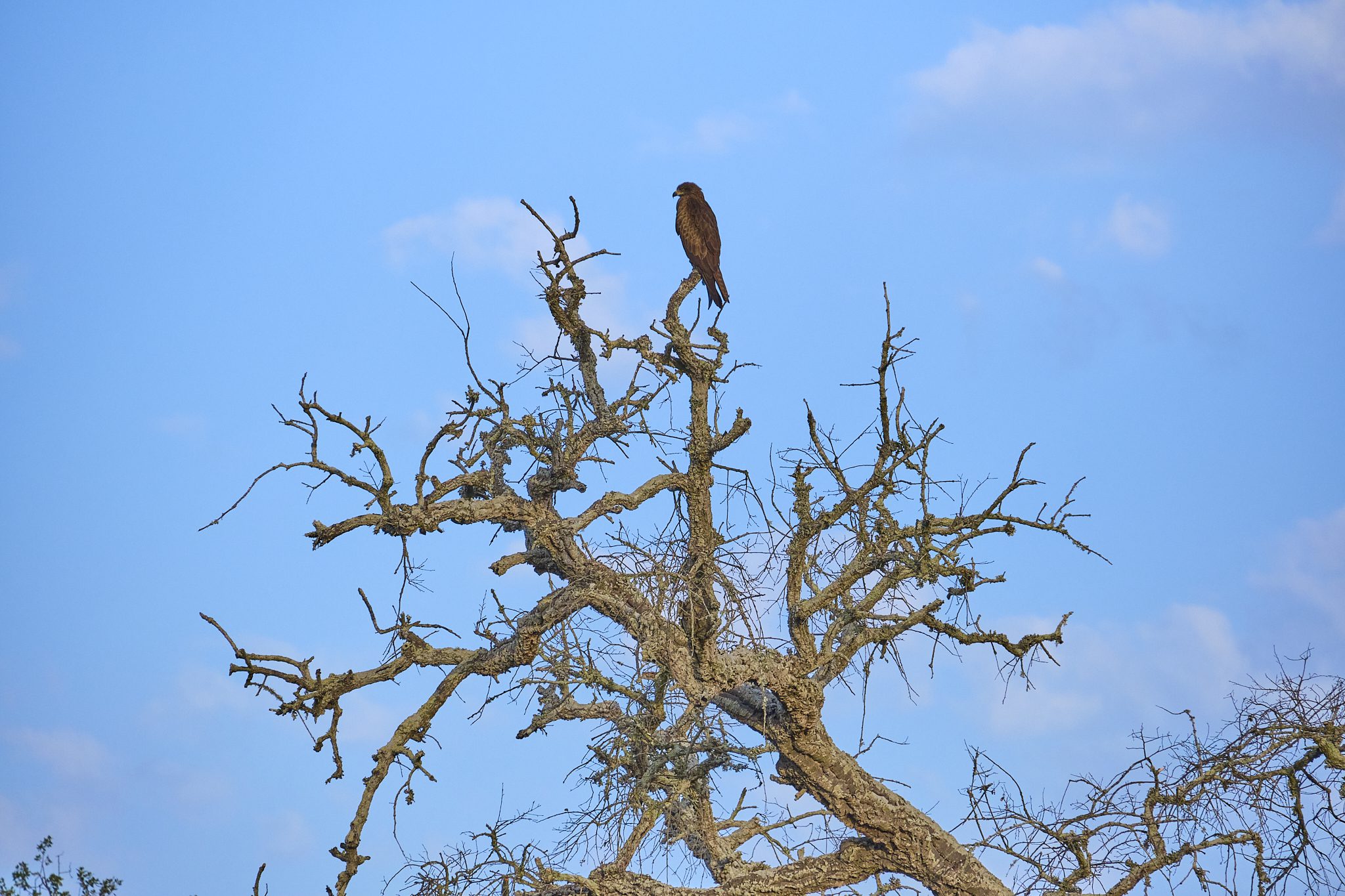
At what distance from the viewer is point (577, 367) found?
286 inches

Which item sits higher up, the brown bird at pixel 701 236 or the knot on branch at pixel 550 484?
the brown bird at pixel 701 236

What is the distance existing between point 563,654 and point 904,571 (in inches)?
75.9

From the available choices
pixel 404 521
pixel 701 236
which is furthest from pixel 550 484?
pixel 701 236

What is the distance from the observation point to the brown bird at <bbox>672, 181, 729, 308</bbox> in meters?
8.88

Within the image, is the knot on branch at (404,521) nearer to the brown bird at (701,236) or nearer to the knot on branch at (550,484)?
the knot on branch at (550,484)

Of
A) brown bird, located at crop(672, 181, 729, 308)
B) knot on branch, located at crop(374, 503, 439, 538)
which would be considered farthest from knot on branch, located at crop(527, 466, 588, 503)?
brown bird, located at crop(672, 181, 729, 308)

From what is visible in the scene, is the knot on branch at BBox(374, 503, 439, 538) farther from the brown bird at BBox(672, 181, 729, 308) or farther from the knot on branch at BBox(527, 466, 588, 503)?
the brown bird at BBox(672, 181, 729, 308)

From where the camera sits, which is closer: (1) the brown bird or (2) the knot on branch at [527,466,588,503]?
(2) the knot on branch at [527,466,588,503]

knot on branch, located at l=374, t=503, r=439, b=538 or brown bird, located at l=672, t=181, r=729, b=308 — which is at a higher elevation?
brown bird, located at l=672, t=181, r=729, b=308

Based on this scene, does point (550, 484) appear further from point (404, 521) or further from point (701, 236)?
point (701, 236)

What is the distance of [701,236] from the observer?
9.32 metres

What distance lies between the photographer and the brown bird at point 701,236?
888cm

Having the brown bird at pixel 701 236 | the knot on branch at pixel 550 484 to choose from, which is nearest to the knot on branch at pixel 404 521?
the knot on branch at pixel 550 484

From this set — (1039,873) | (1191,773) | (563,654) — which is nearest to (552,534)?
(563,654)
